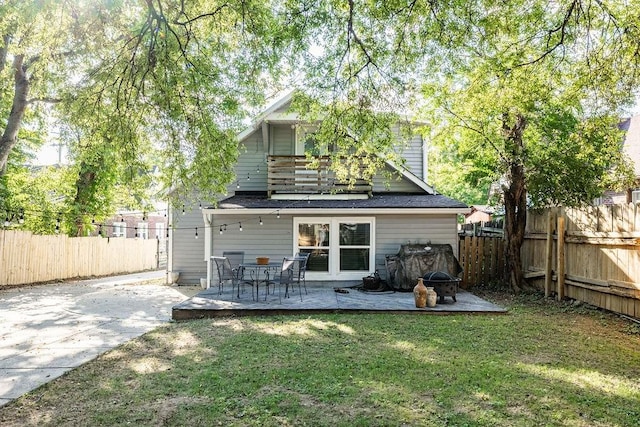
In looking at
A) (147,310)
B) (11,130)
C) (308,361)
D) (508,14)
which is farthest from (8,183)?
(508,14)

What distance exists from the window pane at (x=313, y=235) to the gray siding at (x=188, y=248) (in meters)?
3.15

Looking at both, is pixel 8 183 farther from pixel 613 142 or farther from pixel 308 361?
pixel 613 142

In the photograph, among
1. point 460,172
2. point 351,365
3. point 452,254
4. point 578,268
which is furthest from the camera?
point 460,172

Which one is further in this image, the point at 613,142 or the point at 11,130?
the point at 11,130

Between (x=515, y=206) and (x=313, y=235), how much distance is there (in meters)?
5.19

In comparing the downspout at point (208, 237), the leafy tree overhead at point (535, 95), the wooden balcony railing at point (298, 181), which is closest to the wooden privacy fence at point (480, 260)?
the leafy tree overhead at point (535, 95)

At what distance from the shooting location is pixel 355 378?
172 inches

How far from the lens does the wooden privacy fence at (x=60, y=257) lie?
13016mm

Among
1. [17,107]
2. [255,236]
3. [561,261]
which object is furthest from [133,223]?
[561,261]

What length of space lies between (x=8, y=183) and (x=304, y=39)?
→ 15.0 m

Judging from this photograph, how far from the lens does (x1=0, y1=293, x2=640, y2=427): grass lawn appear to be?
350 cm

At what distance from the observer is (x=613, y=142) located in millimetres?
9734

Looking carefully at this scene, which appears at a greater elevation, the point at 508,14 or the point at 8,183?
the point at 508,14

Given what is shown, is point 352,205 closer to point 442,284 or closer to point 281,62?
point 442,284
